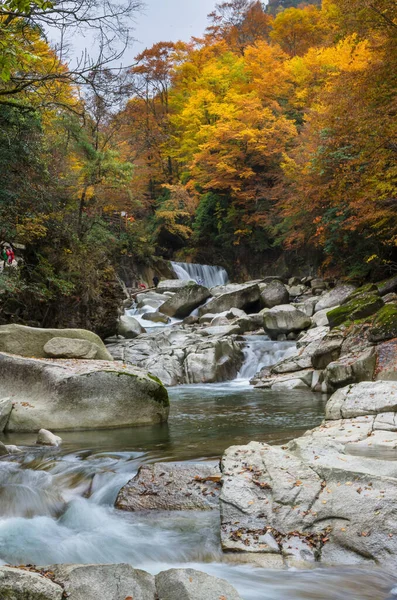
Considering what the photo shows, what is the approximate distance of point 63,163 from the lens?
16484mm

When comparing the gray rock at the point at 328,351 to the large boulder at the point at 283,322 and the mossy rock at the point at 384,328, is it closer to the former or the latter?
the mossy rock at the point at 384,328

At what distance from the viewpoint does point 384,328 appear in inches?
425

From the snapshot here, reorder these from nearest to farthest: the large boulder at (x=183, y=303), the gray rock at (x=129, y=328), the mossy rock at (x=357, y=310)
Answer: the mossy rock at (x=357, y=310) < the gray rock at (x=129, y=328) < the large boulder at (x=183, y=303)

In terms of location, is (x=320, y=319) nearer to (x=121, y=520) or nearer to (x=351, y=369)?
(x=351, y=369)

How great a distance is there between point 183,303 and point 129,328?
3910 mm

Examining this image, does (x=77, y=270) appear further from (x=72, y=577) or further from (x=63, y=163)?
(x=72, y=577)

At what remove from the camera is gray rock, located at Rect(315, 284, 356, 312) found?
18250 millimetres

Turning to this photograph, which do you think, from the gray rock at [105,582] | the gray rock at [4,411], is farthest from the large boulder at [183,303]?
the gray rock at [105,582]

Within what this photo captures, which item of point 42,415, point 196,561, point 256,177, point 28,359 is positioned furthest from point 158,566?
point 256,177

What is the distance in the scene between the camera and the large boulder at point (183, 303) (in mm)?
21531

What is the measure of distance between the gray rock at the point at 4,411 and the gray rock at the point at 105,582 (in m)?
4.62

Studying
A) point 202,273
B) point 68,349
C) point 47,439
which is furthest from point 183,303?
point 47,439

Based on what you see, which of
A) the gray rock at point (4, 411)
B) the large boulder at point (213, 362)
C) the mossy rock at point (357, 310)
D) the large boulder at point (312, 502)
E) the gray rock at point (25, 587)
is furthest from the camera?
the large boulder at point (213, 362)

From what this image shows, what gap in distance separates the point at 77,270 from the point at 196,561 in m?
12.4
